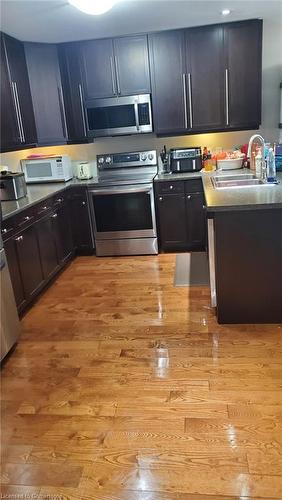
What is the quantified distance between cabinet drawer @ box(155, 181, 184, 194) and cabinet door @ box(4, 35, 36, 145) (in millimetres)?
1435

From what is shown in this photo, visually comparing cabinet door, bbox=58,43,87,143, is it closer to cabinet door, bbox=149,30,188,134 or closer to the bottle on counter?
cabinet door, bbox=149,30,188,134

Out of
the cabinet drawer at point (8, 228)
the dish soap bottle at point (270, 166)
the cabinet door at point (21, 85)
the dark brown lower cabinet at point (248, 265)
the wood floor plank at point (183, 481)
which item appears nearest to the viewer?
the wood floor plank at point (183, 481)

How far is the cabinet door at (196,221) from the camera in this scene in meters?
3.95

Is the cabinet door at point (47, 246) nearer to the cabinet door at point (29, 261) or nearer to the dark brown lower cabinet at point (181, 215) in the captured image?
the cabinet door at point (29, 261)

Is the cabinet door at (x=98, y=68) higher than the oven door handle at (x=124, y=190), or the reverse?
the cabinet door at (x=98, y=68)

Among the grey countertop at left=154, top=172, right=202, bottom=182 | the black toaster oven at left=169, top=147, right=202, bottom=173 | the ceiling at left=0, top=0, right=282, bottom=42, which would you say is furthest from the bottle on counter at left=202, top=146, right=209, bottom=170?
the ceiling at left=0, top=0, right=282, bottom=42

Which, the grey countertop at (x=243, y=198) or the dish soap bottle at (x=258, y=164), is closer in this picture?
the grey countertop at (x=243, y=198)

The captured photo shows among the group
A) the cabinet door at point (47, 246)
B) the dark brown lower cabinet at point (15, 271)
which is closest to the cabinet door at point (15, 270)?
the dark brown lower cabinet at point (15, 271)

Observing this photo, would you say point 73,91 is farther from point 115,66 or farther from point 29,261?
point 29,261

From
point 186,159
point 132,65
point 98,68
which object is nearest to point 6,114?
point 98,68

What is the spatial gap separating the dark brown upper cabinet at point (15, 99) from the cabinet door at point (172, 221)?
1551 millimetres

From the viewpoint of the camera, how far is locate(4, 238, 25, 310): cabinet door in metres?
2.73

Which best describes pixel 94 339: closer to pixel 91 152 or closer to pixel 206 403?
pixel 206 403

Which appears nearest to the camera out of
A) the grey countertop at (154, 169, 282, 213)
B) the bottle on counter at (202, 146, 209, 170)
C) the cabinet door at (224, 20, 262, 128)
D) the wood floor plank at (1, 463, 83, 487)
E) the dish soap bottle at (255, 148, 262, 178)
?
the wood floor plank at (1, 463, 83, 487)
